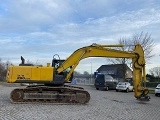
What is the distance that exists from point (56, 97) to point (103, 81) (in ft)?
73.1

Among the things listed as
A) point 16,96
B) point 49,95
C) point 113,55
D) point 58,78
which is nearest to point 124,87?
point 113,55

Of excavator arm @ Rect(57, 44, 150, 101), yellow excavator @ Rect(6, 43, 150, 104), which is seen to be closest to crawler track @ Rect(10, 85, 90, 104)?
yellow excavator @ Rect(6, 43, 150, 104)

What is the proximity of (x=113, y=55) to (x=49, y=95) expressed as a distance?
4979 millimetres

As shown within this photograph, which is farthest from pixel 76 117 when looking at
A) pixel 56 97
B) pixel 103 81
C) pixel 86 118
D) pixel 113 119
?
pixel 103 81

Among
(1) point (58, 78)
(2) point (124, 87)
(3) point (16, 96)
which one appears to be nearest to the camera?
(3) point (16, 96)

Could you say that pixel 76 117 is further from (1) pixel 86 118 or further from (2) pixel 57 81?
(2) pixel 57 81

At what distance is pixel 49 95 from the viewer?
19.0 meters

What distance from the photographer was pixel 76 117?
13125mm

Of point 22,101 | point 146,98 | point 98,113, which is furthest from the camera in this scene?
point 146,98

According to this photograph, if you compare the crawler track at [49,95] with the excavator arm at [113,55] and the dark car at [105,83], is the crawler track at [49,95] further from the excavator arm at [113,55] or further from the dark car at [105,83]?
the dark car at [105,83]

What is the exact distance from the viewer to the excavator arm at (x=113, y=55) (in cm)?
1998

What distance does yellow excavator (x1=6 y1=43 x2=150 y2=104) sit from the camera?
18.9m

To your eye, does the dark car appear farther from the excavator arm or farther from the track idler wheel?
the track idler wheel

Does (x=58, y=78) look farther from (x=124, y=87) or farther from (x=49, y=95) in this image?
(x=124, y=87)
